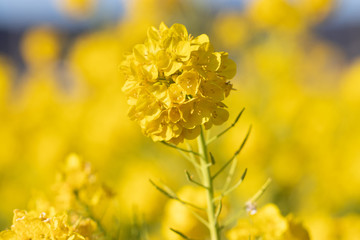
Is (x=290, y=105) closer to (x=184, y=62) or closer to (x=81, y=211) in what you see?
(x=81, y=211)

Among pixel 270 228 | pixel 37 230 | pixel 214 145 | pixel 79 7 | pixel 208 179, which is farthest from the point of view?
pixel 79 7

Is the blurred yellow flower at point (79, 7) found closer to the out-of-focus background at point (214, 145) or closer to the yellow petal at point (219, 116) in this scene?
the out-of-focus background at point (214, 145)

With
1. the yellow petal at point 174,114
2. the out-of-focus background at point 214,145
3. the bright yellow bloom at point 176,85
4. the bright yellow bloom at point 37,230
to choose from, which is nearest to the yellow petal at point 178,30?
the bright yellow bloom at point 176,85

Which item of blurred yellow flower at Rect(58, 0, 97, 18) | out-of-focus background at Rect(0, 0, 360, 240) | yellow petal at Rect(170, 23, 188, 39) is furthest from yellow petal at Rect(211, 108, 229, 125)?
blurred yellow flower at Rect(58, 0, 97, 18)

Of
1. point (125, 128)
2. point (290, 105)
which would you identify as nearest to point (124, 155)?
point (125, 128)

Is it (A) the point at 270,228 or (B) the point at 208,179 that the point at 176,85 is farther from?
(A) the point at 270,228

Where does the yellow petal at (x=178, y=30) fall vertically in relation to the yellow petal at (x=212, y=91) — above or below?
above

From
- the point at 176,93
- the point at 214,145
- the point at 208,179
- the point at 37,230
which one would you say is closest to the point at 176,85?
the point at 176,93
